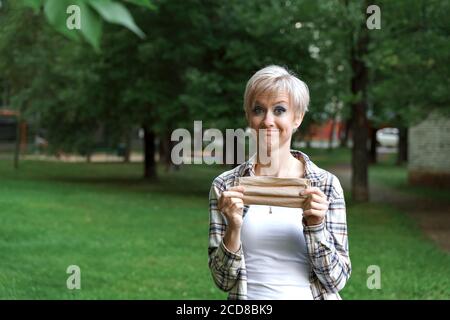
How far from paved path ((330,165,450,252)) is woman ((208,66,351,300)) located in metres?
10.1

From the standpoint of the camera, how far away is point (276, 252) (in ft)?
8.13

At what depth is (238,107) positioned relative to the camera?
18.6 meters

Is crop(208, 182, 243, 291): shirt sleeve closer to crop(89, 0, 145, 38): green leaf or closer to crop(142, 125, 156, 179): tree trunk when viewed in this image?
crop(89, 0, 145, 38): green leaf

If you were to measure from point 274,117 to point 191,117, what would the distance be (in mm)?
16854

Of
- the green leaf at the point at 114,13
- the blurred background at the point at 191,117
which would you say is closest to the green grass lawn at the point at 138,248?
the blurred background at the point at 191,117

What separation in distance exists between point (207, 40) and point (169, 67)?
1815 mm

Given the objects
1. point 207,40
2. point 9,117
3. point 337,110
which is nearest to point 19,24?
point 207,40
